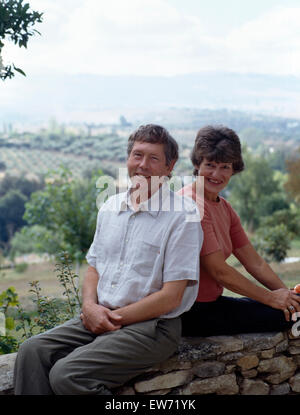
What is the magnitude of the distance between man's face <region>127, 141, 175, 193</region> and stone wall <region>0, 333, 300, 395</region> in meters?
0.67

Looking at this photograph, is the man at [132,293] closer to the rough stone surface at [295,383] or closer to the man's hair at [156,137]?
the man's hair at [156,137]

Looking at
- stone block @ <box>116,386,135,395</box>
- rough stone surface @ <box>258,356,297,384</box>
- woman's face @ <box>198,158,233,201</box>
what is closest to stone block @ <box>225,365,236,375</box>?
rough stone surface @ <box>258,356,297,384</box>

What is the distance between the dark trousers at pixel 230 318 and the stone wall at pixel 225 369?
0.03 metres

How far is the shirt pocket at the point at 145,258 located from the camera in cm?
163

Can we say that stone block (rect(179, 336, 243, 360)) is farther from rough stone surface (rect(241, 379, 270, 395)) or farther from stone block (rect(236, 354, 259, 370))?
rough stone surface (rect(241, 379, 270, 395))

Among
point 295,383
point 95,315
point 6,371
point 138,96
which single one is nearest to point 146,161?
point 95,315

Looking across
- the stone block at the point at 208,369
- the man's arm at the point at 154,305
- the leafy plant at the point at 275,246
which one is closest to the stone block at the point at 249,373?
the stone block at the point at 208,369

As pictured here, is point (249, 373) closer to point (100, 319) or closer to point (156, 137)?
point (100, 319)

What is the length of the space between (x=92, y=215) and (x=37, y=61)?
18.0 metres

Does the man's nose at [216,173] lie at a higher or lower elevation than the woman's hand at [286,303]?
higher

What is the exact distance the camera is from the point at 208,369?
69.9 inches

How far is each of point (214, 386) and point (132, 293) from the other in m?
0.53

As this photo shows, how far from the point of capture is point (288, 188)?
9641 mm

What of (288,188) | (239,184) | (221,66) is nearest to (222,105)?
(239,184)
